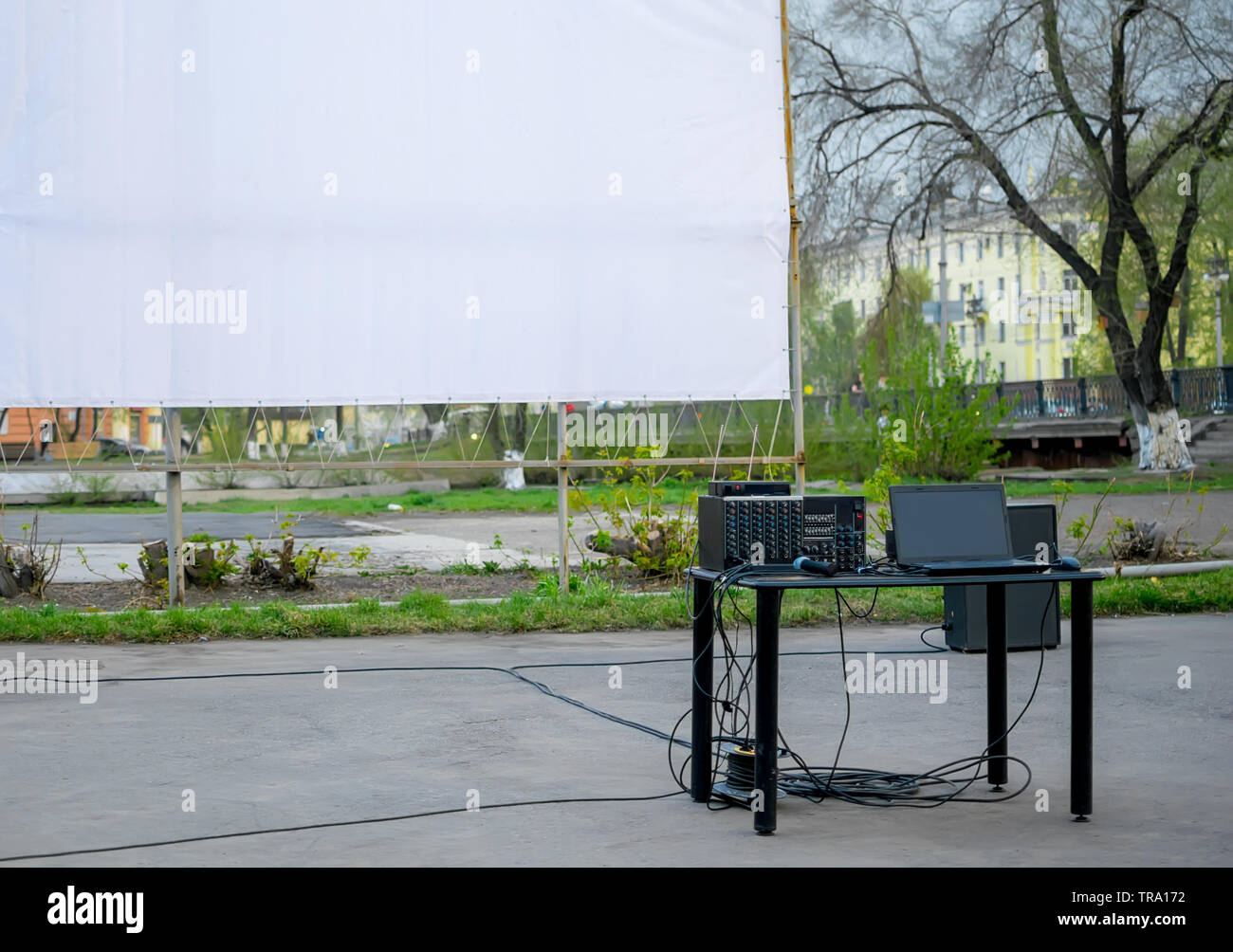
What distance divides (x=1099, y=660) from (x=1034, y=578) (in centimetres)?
449

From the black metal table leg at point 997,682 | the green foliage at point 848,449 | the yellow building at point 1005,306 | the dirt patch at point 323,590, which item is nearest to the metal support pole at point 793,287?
the dirt patch at point 323,590

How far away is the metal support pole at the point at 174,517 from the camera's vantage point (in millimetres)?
11844

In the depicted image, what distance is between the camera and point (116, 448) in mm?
13250

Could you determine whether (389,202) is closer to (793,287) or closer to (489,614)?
(793,287)

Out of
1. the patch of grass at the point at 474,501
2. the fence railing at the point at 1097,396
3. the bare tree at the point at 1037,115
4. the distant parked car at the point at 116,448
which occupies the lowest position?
the patch of grass at the point at 474,501

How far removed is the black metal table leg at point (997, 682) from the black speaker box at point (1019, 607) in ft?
11.2

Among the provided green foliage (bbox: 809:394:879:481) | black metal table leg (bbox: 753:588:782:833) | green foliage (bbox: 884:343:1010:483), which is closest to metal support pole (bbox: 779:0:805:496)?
black metal table leg (bbox: 753:588:782:833)

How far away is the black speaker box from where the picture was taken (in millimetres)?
9703

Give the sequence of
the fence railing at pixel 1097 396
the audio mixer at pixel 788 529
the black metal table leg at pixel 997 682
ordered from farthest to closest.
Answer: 1. the fence railing at pixel 1097 396
2. the black metal table leg at pixel 997 682
3. the audio mixer at pixel 788 529

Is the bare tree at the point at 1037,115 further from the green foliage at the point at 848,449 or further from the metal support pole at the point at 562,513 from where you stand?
the metal support pole at the point at 562,513

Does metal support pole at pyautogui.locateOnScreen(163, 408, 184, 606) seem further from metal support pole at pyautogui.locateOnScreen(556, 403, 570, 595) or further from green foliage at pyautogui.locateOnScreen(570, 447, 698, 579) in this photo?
Result: green foliage at pyautogui.locateOnScreen(570, 447, 698, 579)

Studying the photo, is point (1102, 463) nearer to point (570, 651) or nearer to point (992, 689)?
point (570, 651)

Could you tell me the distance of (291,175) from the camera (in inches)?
483
